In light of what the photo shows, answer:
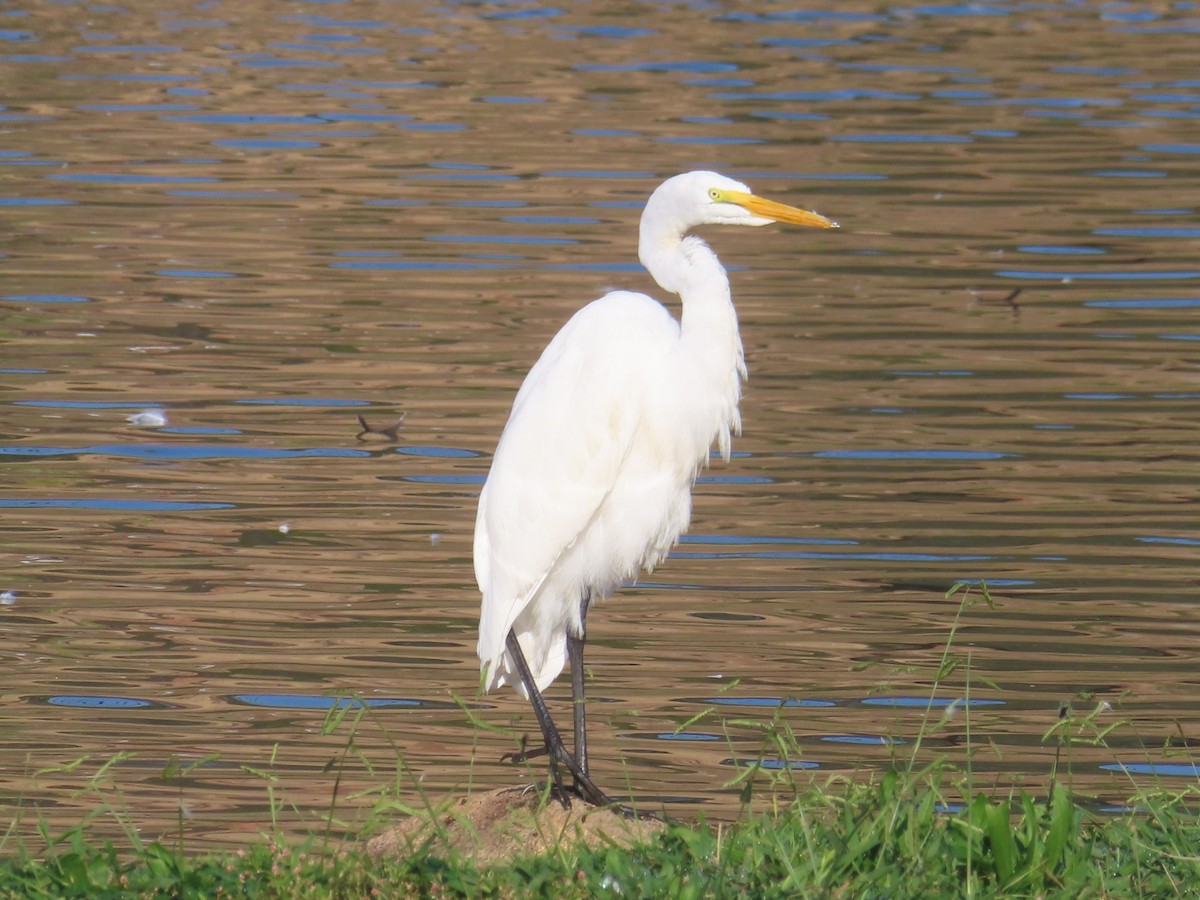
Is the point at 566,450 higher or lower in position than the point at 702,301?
lower

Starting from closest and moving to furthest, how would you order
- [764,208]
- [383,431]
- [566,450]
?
[566,450] < [764,208] < [383,431]

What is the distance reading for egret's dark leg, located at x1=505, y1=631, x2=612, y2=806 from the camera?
16.6 ft

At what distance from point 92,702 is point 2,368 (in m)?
3.94

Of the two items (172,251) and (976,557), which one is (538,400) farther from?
(172,251)

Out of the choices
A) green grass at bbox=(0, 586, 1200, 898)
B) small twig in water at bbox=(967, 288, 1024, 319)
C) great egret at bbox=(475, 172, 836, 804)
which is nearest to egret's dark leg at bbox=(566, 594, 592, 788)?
great egret at bbox=(475, 172, 836, 804)

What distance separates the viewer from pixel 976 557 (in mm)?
7727

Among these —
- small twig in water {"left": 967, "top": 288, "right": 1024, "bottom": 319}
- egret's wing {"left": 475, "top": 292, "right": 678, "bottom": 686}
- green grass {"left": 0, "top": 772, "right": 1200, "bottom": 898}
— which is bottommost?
small twig in water {"left": 967, "top": 288, "right": 1024, "bottom": 319}

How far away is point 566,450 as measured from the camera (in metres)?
5.33

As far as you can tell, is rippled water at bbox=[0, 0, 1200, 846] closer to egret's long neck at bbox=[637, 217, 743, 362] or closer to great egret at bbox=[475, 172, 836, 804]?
great egret at bbox=[475, 172, 836, 804]

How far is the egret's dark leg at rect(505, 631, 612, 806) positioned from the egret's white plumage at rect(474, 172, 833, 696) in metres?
0.06

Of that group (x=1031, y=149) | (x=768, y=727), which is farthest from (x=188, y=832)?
(x=1031, y=149)

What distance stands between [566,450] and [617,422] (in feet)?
0.50

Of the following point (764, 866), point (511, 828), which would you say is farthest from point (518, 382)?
point (764, 866)

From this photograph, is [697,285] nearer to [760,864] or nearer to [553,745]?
[553,745]
